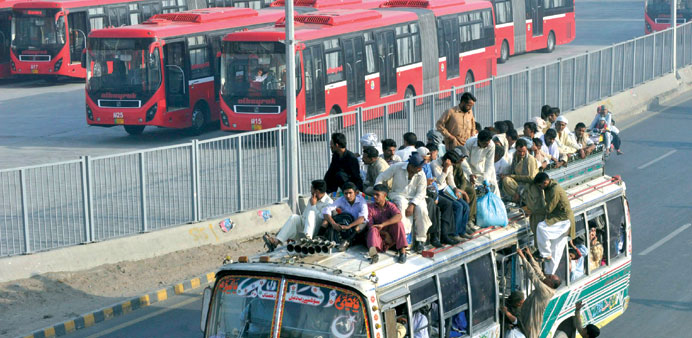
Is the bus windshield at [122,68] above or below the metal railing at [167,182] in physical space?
above

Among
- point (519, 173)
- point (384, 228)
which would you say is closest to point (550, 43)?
point (519, 173)

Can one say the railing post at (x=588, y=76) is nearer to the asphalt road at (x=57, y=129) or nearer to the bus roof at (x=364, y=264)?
the asphalt road at (x=57, y=129)

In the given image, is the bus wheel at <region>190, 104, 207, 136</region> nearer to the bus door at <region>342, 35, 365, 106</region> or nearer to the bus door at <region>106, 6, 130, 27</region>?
the bus door at <region>342, 35, 365, 106</region>

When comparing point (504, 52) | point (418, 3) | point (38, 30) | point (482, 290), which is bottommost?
point (504, 52)

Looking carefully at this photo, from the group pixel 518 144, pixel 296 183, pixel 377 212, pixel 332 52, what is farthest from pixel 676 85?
pixel 377 212

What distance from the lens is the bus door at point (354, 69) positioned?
28.6 meters

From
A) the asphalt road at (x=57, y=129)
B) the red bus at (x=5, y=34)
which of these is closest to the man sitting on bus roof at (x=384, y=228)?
the asphalt road at (x=57, y=129)

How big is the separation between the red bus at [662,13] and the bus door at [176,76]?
93.6 feet

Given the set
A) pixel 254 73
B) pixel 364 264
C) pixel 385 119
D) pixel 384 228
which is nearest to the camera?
pixel 364 264

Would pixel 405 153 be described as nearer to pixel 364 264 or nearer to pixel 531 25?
pixel 364 264

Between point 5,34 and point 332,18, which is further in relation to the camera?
point 5,34

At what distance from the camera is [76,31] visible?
3662 centimetres

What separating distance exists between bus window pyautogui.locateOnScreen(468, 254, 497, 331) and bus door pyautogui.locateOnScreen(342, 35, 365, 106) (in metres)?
18.2

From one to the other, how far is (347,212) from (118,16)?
27864 millimetres
